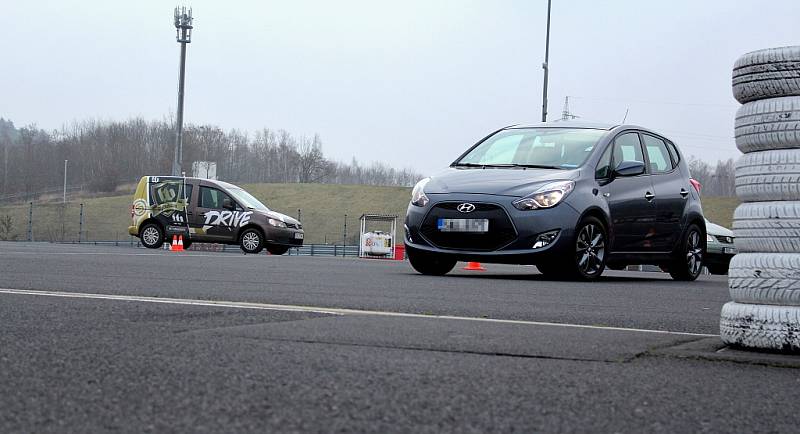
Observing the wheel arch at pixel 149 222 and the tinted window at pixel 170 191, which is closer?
the tinted window at pixel 170 191

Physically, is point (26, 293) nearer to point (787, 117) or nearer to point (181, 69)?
point (787, 117)

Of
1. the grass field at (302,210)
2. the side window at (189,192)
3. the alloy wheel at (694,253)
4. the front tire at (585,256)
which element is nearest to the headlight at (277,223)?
the side window at (189,192)

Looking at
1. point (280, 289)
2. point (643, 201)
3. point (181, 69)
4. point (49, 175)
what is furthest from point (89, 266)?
point (49, 175)

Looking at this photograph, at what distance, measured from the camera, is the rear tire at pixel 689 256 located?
12320mm

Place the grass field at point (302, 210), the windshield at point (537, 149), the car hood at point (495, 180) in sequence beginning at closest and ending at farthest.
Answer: the car hood at point (495, 180) < the windshield at point (537, 149) < the grass field at point (302, 210)

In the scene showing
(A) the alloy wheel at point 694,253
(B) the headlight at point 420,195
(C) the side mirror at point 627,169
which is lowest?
(A) the alloy wheel at point 694,253

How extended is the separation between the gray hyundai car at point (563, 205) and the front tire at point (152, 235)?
549 inches

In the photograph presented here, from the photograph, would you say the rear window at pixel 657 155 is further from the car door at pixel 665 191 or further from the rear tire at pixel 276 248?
the rear tire at pixel 276 248

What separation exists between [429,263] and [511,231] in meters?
1.15

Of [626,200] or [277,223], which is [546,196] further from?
[277,223]

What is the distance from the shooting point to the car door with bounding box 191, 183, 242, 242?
78.7 ft

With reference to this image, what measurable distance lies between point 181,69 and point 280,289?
35.2 m

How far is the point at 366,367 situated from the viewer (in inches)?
142

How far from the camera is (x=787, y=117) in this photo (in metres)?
4.64
